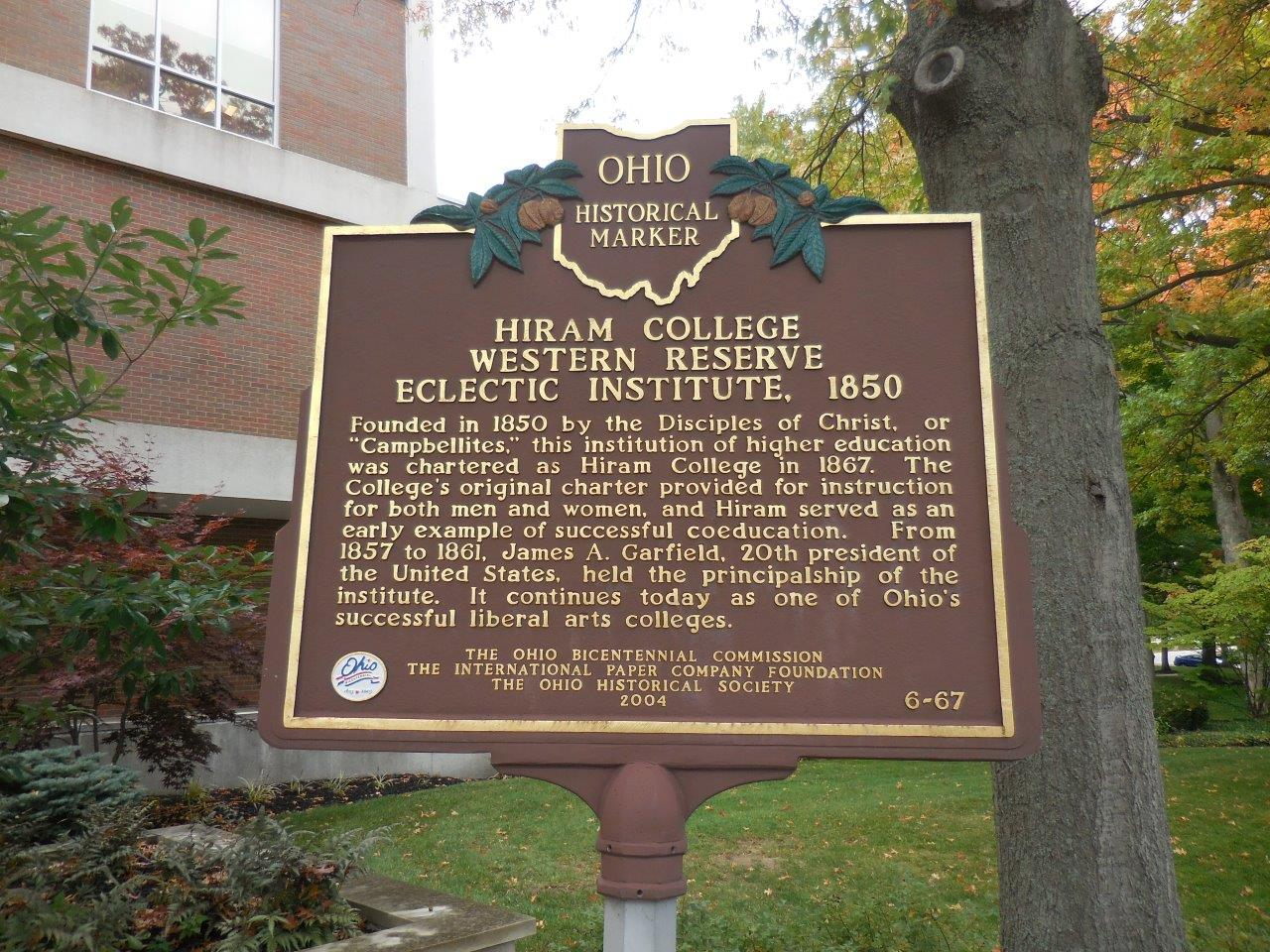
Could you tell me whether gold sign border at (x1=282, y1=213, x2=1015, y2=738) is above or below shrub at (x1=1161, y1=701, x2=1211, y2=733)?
above

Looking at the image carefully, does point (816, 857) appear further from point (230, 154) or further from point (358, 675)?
point (230, 154)

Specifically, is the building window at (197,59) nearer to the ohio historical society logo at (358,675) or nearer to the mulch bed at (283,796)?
the mulch bed at (283,796)

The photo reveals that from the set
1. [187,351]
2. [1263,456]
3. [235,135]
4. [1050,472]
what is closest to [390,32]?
[235,135]

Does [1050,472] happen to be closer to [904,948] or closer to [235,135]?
[904,948]

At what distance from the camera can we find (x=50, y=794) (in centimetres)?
673

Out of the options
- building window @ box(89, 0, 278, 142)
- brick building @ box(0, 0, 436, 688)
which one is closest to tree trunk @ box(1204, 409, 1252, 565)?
brick building @ box(0, 0, 436, 688)

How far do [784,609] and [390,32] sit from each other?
1459cm

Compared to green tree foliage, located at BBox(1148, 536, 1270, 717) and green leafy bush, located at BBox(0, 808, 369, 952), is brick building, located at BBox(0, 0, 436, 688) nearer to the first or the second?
green leafy bush, located at BBox(0, 808, 369, 952)

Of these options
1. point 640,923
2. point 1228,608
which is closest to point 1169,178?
point 1228,608

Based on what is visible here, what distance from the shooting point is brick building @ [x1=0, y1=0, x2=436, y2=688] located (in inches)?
446

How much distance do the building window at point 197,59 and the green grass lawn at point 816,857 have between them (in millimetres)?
10070

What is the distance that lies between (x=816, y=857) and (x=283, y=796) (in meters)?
7.10

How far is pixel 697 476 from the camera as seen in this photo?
126 inches

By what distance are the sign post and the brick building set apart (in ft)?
28.1
